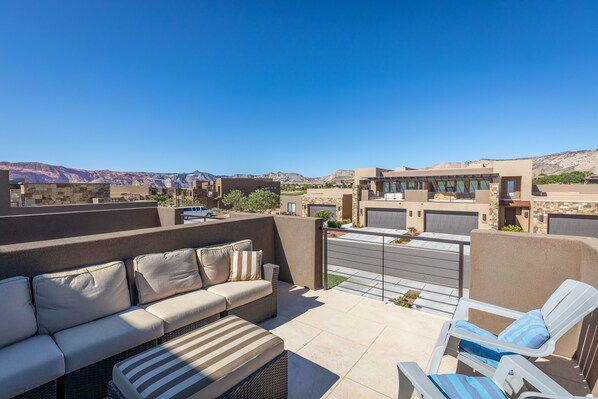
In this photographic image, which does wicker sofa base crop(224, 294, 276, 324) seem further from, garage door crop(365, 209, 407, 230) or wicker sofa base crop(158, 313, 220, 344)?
garage door crop(365, 209, 407, 230)

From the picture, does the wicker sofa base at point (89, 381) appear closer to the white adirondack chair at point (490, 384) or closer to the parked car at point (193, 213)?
the white adirondack chair at point (490, 384)

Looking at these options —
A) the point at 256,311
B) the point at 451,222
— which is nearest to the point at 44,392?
the point at 256,311

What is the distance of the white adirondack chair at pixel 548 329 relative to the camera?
174cm

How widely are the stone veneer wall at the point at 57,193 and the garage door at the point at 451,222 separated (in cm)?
2280

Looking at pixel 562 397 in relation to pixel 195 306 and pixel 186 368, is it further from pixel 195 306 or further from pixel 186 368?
pixel 195 306

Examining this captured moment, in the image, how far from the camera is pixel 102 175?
122750 millimetres

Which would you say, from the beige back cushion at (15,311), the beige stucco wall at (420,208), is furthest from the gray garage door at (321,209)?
the beige back cushion at (15,311)

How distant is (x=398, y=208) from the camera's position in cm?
2316

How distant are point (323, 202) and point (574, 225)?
18743mm

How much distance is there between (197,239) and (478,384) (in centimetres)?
354

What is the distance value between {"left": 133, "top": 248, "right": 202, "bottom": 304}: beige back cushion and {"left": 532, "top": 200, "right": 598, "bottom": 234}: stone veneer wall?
23962mm

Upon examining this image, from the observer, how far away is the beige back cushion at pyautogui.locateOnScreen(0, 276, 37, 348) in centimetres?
203

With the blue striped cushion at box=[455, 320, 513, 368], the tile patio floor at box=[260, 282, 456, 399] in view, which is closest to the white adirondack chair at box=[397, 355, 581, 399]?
the blue striped cushion at box=[455, 320, 513, 368]

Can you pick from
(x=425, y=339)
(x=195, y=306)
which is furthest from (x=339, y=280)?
(x=195, y=306)
